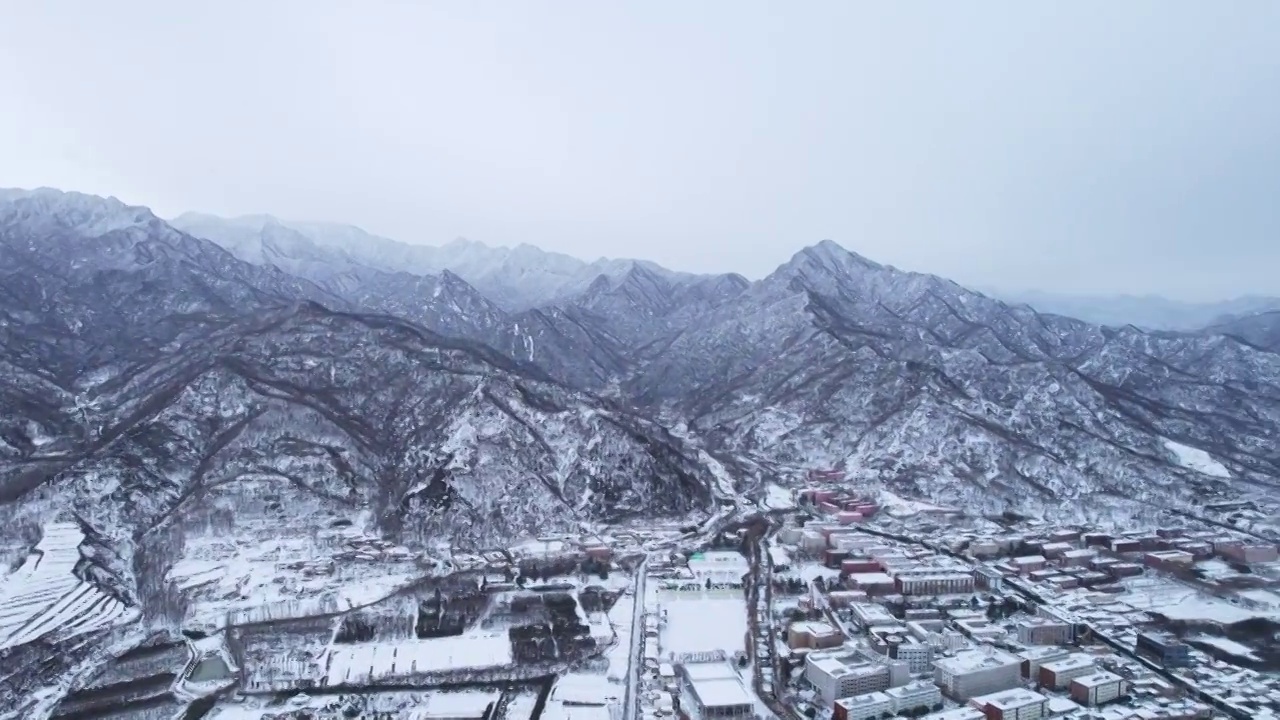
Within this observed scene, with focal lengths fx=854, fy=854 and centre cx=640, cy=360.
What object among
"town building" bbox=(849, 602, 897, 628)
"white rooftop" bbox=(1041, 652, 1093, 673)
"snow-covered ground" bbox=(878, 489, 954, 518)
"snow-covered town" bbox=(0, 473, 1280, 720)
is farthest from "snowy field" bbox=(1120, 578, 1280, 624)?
"snow-covered ground" bbox=(878, 489, 954, 518)

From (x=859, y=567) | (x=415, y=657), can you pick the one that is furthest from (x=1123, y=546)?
(x=415, y=657)

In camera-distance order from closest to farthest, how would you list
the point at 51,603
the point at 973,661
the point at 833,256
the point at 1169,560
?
the point at 973,661
the point at 51,603
the point at 1169,560
the point at 833,256

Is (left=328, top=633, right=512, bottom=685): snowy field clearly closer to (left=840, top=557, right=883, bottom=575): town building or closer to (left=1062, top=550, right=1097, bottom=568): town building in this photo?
(left=840, top=557, right=883, bottom=575): town building

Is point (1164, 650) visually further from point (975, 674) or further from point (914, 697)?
point (914, 697)

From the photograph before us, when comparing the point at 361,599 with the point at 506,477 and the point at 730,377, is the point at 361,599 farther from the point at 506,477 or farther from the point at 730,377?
the point at 730,377

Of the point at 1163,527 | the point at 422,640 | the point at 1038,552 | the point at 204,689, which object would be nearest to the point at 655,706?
the point at 422,640

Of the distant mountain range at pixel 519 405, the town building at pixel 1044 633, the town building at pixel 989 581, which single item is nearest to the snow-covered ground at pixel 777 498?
the distant mountain range at pixel 519 405

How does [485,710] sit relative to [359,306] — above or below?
below
